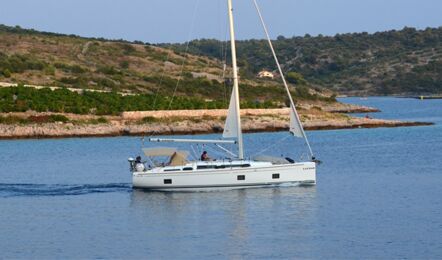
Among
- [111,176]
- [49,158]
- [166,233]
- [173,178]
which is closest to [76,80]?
[49,158]

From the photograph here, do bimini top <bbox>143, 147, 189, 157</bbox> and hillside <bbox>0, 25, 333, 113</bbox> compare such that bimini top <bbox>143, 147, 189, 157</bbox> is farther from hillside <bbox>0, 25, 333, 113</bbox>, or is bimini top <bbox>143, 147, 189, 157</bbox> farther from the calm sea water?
hillside <bbox>0, 25, 333, 113</bbox>

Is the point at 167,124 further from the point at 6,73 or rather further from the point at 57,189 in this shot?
the point at 57,189

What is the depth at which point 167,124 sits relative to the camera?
8162 centimetres

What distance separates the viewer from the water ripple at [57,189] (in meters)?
44.5

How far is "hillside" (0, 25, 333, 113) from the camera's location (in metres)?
89.9

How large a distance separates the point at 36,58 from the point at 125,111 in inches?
1655


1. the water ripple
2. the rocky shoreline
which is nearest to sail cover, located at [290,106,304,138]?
the water ripple

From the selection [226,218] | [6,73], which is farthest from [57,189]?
[6,73]

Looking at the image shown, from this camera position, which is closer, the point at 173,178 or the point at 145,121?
the point at 173,178

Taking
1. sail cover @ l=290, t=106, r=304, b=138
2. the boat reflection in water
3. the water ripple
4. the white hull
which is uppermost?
sail cover @ l=290, t=106, r=304, b=138

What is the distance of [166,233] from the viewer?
34.3 metres

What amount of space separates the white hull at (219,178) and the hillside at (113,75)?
42745 mm

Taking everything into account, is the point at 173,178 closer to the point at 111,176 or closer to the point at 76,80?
→ the point at 111,176

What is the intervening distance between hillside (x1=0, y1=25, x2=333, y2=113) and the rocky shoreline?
2.95m
